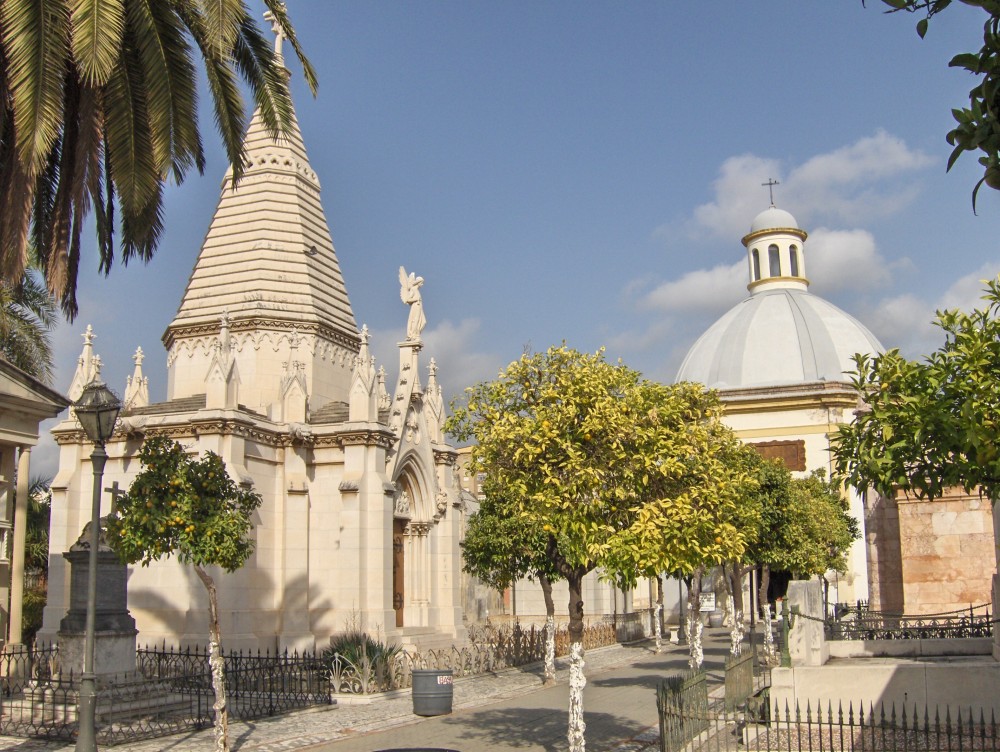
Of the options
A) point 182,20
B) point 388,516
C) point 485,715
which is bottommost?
point 485,715

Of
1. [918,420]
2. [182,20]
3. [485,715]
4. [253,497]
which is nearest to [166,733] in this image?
[253,497]

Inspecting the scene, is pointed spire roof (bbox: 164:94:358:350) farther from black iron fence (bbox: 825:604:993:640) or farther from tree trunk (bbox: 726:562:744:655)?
black iron fence (bbox: 825:604:993:640)

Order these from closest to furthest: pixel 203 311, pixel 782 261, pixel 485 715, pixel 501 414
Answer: pixel 501 414 < pixel 485 715 < pixel 203 311 < pixel 782 261

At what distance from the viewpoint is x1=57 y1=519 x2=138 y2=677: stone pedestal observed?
16469 millimetres

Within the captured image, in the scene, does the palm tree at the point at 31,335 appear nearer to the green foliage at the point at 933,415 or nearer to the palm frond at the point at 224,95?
the palm frond at the point at 224,95

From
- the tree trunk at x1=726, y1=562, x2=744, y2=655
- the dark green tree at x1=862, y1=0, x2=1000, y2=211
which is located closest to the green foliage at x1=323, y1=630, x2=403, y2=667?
the tree trunk at x1=726, y1=562, x2=744, y2=655

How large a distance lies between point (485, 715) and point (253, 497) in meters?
6.49

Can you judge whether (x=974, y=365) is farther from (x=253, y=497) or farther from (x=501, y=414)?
(x=253, y=497)

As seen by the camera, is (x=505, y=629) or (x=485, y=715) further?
(x=505, y=629)

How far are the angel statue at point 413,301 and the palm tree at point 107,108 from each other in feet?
39.2

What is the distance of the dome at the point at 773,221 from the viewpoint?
2386 inches

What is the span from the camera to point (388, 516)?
26.0 metres

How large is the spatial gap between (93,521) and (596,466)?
21.6 ft

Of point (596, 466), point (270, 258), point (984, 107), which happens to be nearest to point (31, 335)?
point (270, 258)
